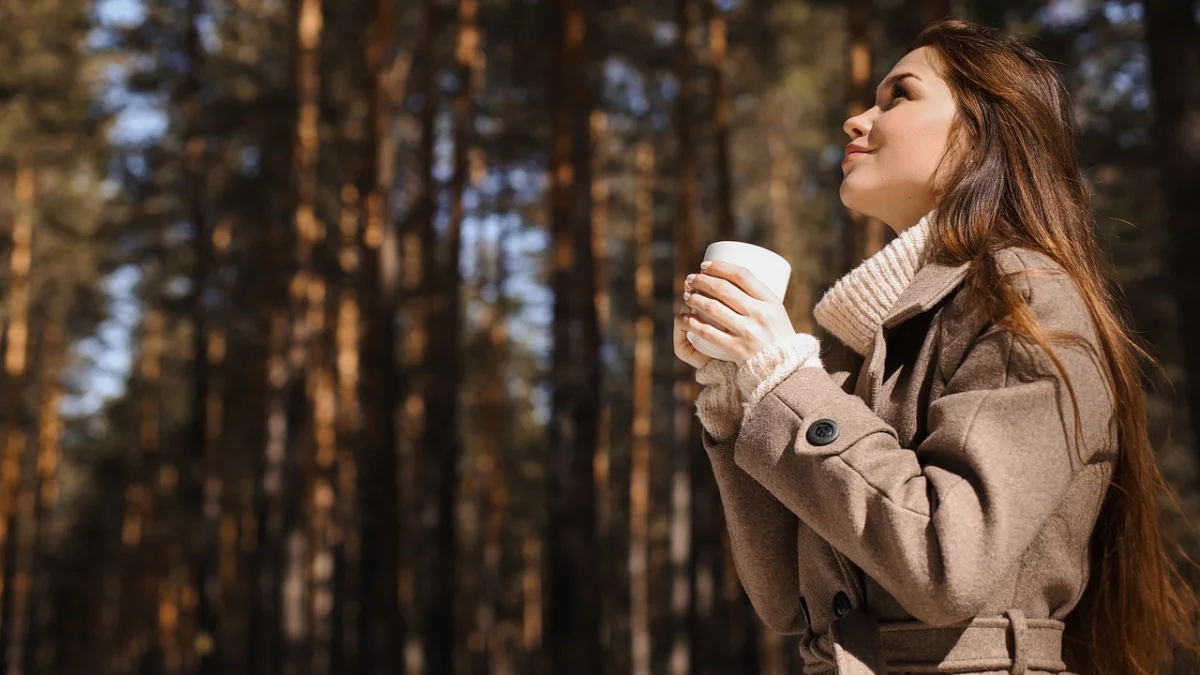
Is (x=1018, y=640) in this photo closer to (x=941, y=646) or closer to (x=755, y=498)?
(x=941, y=646)

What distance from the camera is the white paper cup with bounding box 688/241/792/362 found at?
6.24 ft

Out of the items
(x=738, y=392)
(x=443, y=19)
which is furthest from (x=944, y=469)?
(x=443, y=19)

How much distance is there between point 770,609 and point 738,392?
1.52ft

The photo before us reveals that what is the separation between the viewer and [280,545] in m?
16.6

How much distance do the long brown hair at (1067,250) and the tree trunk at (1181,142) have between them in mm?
5081

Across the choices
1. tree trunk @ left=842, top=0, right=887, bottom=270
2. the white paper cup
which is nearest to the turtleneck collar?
the white paper cup

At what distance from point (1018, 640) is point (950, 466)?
0.99ft

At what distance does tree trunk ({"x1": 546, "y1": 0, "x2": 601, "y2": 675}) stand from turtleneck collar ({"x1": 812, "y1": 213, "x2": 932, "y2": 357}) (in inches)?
375

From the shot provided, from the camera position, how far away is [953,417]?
1.68 metres

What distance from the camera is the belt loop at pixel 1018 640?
175 cm

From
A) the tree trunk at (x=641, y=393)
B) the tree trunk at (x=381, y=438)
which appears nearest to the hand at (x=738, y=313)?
the tree trunk at (x=381, y=438)

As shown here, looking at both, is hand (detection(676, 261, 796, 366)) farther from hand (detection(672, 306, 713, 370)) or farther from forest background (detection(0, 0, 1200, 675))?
forest background (detection(0, 0, 1200, 675))

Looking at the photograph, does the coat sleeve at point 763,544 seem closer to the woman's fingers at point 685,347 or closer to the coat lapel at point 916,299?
the woman's fingers at point 685,347

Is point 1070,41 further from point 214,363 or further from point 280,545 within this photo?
point 214,363
